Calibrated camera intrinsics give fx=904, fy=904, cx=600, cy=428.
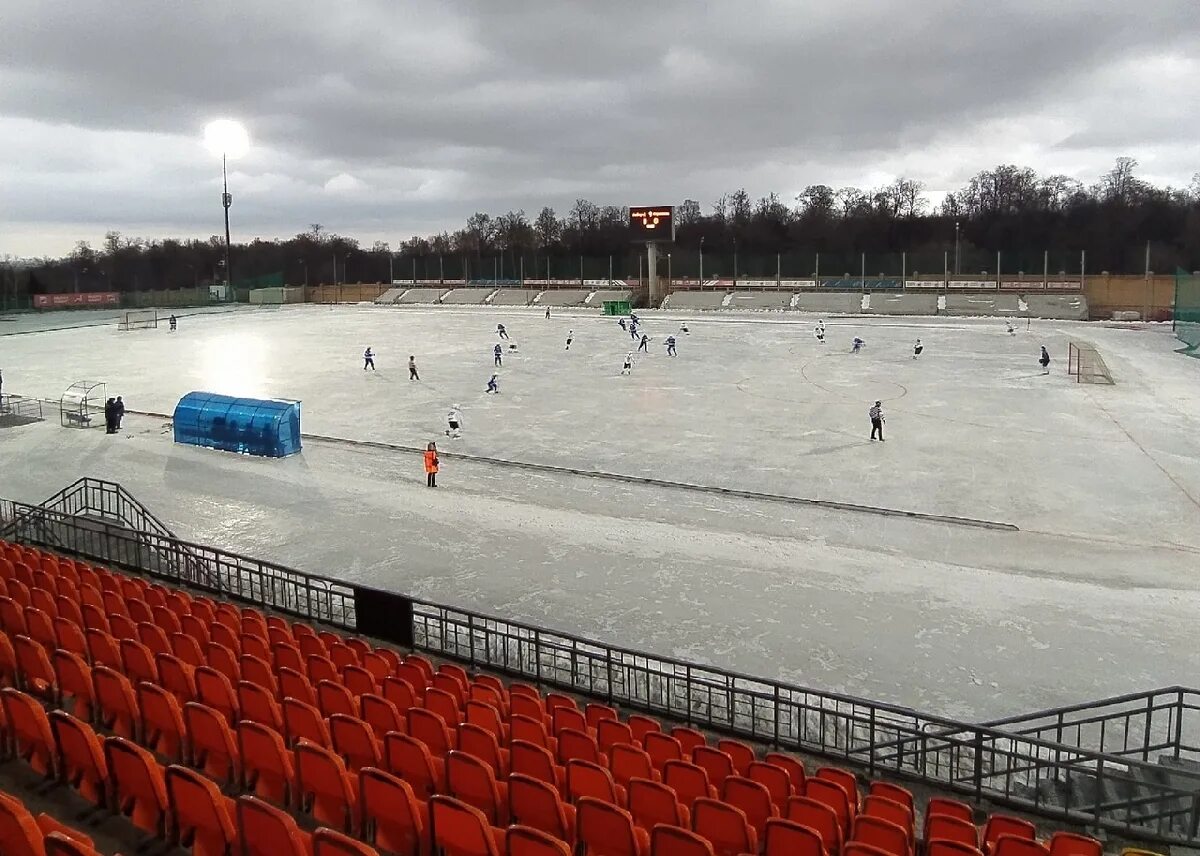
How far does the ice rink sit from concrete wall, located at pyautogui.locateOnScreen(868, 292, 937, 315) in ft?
128

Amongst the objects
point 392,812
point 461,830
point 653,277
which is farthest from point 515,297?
point 461,830

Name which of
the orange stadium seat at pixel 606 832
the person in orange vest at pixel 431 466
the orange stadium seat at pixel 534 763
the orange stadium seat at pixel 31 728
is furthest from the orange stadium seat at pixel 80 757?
the person in orange vest at pixel 431 466

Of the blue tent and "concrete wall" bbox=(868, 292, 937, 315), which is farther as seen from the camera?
"concrete wall" bbox=(868, 292, 937, 315)

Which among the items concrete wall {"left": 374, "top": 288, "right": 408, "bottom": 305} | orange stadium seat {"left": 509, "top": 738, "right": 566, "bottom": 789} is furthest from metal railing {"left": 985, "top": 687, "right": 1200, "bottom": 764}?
concrete wall {"left": 374, "top": 288, "right": 408, "bottom": 305}

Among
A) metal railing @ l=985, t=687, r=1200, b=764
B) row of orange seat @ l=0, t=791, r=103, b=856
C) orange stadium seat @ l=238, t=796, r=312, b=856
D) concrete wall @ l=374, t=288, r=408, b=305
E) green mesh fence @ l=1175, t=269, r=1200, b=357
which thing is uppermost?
concrete wall @ l=374, t=288, r=408, b=305

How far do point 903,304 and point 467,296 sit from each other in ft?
176

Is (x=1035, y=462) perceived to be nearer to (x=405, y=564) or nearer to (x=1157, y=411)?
(x=1157, y=411)

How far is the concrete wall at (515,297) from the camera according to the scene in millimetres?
107688

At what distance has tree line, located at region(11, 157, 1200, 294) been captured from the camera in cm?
10981

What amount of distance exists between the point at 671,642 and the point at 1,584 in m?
8.75

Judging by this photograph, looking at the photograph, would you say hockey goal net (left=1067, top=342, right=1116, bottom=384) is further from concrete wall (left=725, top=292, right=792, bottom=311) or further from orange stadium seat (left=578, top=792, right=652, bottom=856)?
concrete wall (left=725, top=292, right=792, bottom=311)

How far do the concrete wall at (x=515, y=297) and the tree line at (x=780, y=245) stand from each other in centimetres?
1065

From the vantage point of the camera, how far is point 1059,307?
80375 mm

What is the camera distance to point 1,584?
11117 mm
